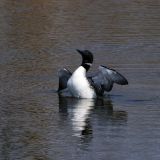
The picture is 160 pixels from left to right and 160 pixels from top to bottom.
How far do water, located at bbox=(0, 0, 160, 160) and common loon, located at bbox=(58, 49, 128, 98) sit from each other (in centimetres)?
24

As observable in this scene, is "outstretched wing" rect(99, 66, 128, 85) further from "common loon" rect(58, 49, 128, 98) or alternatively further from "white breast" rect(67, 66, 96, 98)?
"white breast" rect(67, 66, 96, 98)

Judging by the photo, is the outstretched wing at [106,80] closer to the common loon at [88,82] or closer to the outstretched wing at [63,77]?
the common loon at [88,82]

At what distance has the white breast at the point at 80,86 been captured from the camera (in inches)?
697

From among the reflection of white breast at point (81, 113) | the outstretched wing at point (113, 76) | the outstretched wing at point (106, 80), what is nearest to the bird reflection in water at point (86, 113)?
the reflection of white breast at point (81, 113)

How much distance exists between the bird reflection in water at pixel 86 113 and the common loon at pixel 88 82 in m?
0.19

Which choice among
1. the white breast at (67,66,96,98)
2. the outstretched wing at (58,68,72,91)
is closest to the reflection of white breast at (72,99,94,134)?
the white breast at (67,66,96,98)

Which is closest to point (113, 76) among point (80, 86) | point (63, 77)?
point (80, 86)

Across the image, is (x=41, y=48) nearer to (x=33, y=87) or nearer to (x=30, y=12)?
(x=33, y=87)

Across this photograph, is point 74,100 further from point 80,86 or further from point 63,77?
point 63,77

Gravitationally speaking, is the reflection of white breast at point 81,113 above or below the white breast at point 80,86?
below

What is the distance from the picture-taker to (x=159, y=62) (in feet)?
70.0

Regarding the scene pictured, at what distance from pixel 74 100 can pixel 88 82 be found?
47 centimetres

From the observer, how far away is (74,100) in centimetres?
1766

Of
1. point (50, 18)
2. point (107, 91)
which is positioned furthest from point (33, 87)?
point (50, 18)
